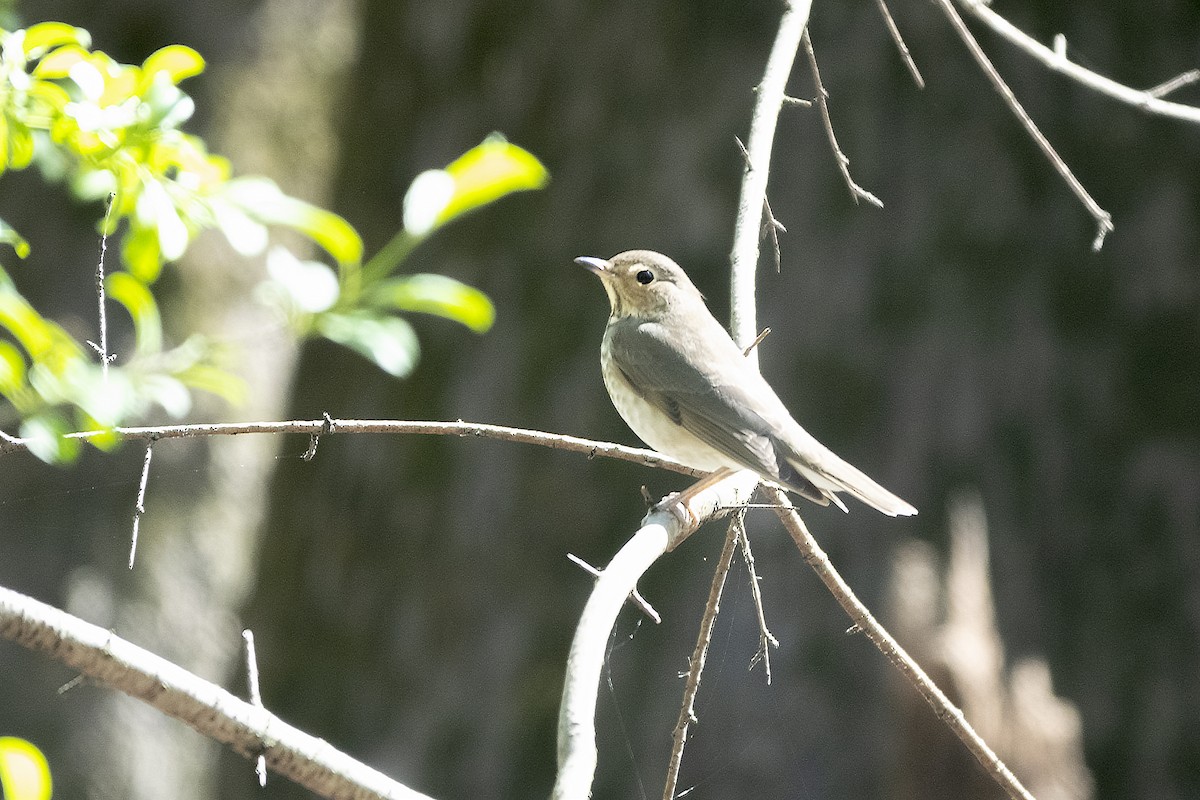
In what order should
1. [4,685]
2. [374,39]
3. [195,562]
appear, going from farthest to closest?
[374,39] < [195,562] < [4,685]

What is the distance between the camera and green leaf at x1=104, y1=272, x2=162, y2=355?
152cm

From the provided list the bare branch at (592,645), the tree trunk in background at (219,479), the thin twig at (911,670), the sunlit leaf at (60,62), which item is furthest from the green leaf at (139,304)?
the tree trunk in background at (219,479)

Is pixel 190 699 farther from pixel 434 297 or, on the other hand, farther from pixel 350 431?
pixel 350 431

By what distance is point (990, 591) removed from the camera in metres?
5.79

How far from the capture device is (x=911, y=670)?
7.83 feet

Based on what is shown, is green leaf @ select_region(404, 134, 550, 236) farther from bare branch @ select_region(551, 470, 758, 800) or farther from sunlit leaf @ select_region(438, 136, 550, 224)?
bare branch @ select_region(551, 470, 758, 800)

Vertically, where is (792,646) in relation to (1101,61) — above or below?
below

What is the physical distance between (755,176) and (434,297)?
1.24m

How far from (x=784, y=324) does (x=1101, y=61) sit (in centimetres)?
199

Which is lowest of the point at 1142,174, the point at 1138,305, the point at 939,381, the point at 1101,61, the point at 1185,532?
the point at 1185,532

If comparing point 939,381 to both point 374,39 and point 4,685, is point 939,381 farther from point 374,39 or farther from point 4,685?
point 4,685

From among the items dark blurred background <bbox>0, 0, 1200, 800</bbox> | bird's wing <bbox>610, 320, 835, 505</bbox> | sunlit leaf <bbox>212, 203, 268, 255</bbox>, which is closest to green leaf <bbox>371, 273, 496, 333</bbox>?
sunlit leaf <bbox>212, 203, 268, 255</bbox>

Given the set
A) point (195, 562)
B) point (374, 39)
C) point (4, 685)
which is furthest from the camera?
point (374, 39)

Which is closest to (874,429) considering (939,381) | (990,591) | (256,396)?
(939,381)
